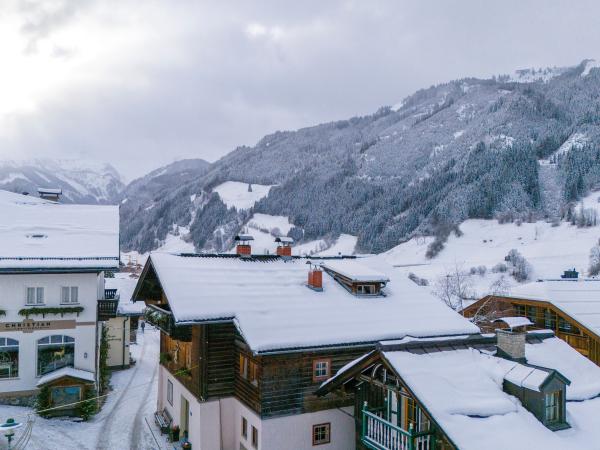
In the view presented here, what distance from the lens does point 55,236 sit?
27.8m

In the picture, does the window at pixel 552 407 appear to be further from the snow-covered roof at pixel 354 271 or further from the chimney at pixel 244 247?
the chimney at pixel 244 247

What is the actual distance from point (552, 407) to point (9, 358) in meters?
25.2

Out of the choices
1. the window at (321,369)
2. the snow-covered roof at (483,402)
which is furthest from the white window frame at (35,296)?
the snow-covered roof at (483,402)

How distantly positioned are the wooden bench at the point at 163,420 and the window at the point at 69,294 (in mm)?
7610

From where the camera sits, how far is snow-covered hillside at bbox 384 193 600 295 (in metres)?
71.0

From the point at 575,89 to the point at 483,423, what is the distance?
612 ft

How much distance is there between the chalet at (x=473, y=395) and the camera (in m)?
12.2

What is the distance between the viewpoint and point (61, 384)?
81.4 feet

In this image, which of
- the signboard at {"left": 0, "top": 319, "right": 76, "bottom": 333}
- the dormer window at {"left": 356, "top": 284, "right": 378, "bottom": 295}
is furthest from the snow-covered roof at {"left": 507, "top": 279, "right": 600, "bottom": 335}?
the signboard at {"left": 0, "top": 319, "right": 76, "bottom": 333}

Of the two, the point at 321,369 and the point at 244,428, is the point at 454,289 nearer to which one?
the point at 321,369

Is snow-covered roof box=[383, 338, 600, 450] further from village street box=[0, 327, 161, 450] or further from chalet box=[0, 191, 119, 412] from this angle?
chalet box=[0, 191, 119, 412]

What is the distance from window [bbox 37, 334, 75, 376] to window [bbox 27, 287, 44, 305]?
1992mm

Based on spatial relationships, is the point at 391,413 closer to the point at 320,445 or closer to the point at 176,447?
the point at 320,445

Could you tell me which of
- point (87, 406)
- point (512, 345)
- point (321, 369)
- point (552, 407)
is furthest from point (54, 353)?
point (552, 407)
